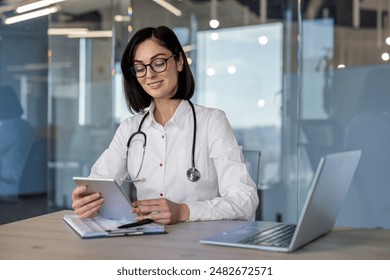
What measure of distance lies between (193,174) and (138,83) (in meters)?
0.53

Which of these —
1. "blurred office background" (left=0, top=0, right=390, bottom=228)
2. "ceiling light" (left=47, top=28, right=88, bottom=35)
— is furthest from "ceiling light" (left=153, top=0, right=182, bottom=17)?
"ceiling light" (left=47, top=28, right=88, bottom=35)

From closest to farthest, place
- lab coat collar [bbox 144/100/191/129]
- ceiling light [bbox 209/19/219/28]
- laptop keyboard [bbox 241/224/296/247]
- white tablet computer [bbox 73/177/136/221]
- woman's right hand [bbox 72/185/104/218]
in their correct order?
laptop keyboard [bbox 241/224/296/247]
white tablet computer [bbox 73/177/136/221]
woman's right hand [bbox 72/185/104/218]
lab coat collar [bbox 144/100/191/129]
ceiling light [bbox 209/19/219/28]

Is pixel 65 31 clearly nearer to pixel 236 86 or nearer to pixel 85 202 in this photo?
pixel 236 86

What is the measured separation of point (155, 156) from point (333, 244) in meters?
1.05

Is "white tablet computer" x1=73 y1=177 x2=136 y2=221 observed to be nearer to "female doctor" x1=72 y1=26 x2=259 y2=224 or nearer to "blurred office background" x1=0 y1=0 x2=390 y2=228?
"female doctor" x1=72 y1=26 x2=259 y2=224

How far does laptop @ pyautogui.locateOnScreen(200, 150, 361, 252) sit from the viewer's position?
131 centimetres

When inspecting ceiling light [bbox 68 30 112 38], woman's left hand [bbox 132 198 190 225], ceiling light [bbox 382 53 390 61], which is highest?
ceiling light [bbox 68 30 112 38]

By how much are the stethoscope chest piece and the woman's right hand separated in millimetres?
521

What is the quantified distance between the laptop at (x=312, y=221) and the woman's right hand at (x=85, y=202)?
470 mm

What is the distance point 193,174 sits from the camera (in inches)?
87.8

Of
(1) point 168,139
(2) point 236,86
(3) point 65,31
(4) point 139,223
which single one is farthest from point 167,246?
(3) point 65,31

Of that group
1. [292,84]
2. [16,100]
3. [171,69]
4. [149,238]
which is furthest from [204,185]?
[16,100]

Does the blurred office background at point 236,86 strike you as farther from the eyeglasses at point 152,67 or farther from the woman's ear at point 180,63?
the eyeglasses at point 152,67

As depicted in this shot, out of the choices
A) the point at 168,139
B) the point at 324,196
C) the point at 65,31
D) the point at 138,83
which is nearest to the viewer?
the point at 324,196
